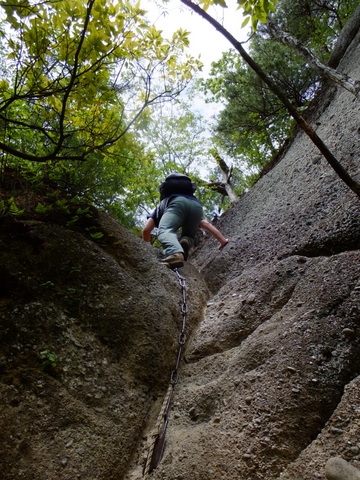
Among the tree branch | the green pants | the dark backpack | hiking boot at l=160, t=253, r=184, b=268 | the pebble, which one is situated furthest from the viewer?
the dark backpack

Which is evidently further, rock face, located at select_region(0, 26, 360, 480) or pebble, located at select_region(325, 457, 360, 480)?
rock face, located at select_region(0, 26, 360, 480)

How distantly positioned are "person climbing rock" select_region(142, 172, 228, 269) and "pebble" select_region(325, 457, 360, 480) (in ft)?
11.2

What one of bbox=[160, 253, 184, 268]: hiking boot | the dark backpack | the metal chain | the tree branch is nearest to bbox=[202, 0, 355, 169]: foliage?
the tree branch

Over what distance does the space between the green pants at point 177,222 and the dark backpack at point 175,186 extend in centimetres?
30

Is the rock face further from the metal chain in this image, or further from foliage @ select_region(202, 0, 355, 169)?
foliage @ select_region(202, 0, 355, 169)

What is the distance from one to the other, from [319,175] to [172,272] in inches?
109

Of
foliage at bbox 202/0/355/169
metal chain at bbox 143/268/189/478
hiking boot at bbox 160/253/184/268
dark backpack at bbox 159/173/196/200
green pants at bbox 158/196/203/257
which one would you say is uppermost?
foliage at bbox 202/0/355/169

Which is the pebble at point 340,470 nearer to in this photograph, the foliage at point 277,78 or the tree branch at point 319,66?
the tree branch at point 319,66

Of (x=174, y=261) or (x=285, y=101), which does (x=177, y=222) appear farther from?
(x=285, y=101)

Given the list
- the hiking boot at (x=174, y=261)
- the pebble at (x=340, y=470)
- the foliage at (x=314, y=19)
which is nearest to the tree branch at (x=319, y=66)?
the hiking boot at (x=174, y=261)

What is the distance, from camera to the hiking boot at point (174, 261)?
15.5 feet

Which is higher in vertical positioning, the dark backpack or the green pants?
the dark backpack

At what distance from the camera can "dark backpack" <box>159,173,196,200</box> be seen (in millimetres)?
5820

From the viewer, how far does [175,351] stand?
3283 mm
